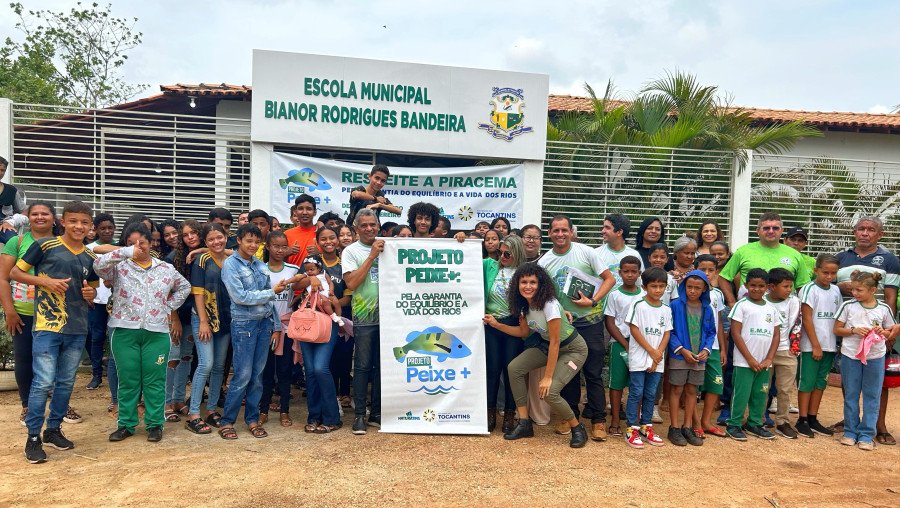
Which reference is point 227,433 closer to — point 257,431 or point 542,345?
point 257,431

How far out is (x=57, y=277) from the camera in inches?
178

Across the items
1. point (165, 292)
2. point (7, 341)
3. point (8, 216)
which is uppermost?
point (8, 216)

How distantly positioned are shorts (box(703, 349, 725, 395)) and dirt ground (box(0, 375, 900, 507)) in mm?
439

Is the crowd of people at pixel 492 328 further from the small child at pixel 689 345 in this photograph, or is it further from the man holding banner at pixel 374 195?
the man holding banner at pixel 374 195

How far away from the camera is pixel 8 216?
6.04 metres

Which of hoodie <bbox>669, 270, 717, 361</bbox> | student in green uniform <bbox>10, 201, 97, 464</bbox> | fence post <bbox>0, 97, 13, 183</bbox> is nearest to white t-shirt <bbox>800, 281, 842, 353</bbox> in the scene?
hoodie <bbox>669, 270, 717, 361</bbox>

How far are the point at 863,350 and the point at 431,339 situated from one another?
377cm

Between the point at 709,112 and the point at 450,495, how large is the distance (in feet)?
27.0

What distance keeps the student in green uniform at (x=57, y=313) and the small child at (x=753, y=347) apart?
5.32 m

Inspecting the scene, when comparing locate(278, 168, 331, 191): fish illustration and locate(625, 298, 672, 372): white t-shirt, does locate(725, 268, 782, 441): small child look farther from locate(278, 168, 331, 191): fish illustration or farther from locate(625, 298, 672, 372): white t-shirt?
locate(278, 168, 331, 191): fish illustration

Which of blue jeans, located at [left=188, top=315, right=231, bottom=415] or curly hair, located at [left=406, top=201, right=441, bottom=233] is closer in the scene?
blue jeans, located at [left=188, top=315, right=231, bottom=415]

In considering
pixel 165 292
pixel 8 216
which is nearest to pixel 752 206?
pixel 165 292

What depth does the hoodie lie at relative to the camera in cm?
537

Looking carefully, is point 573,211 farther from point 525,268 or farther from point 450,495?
point 450,495
